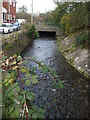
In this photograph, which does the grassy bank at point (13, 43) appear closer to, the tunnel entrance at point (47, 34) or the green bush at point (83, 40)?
the green bush at point (83, 40)

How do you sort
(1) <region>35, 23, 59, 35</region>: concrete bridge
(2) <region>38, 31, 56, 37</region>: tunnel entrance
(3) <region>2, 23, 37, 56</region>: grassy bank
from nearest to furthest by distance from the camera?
(3) <region>2, 23, 37, 56</region>: grassy bank, (1) <region>35, 23, 59, 35</region>: concrete bridge, (2) <region>38, 31, 56, 37</region>: tunnel entrance

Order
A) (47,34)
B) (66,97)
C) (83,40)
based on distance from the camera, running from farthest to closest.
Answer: (47,34) → (83,40) → (66,97)

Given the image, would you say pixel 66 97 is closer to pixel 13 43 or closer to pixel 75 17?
pixel 13 43

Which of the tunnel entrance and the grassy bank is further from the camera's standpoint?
the tunnel entrance

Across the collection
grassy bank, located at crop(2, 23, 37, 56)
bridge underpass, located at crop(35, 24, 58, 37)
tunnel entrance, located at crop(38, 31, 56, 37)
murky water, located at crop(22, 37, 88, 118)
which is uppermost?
bridge underpass, located at crop(35, 24, 58, 37)

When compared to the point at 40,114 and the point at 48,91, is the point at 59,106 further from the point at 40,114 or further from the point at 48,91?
the point at 40,114

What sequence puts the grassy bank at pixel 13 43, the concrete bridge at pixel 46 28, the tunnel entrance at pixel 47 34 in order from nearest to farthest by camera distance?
1. the grassy bank at pixel 13 43
2. the concrete bridge at pixel 46 28
3. the tunnel entrance at pixel 47 34

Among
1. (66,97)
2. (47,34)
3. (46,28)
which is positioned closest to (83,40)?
(66,97)

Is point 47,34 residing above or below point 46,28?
below

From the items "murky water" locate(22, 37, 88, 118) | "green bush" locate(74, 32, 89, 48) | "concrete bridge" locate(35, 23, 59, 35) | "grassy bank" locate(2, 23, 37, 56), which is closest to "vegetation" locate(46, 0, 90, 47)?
"green bush" locate(74, 32, 89, 48)

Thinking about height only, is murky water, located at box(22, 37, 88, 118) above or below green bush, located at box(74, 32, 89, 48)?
below

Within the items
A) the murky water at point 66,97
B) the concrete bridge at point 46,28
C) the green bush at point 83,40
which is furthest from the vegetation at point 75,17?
the murky water at point 66,97

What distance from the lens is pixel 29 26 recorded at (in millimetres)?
14203

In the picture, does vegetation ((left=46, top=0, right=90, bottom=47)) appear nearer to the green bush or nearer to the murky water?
the green bush
